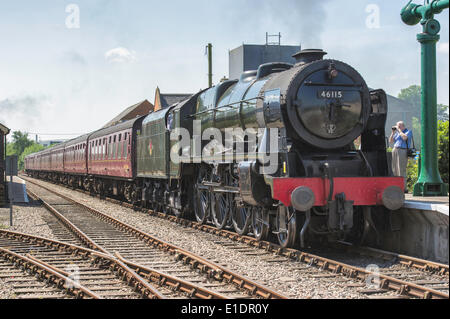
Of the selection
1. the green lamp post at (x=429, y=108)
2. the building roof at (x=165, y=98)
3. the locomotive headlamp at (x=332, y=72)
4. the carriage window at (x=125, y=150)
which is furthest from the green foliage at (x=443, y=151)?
the building roof at (x=165, y=98)

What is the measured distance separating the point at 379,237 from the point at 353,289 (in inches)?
107

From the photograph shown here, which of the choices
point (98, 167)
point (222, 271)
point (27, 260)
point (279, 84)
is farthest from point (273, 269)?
point (98, 167)

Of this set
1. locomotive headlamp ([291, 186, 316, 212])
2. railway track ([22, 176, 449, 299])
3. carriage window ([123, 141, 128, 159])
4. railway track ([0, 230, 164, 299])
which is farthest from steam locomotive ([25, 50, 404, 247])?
carriage window ([123, 141, 128, 159])

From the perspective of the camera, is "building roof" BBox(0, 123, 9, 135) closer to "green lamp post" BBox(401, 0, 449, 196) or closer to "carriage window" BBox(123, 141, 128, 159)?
"carriage window" BBox(123, 141, 128, 159)

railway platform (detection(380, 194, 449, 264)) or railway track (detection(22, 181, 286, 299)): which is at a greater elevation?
railway platform (detection(380, 194, 449, 264))

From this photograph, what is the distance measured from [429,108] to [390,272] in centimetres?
394

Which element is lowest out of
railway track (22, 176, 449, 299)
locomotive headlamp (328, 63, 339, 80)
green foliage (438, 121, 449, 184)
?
railway track (22, 176, 449, 299)

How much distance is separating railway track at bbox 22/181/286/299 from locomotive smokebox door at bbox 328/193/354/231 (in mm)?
2058

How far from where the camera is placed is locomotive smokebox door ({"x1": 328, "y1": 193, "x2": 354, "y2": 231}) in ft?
27.8

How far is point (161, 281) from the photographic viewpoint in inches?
287

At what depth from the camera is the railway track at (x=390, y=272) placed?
639 cm

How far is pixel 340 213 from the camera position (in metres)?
8.45

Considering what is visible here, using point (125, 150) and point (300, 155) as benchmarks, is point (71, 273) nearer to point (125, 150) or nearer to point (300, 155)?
point (300, 155)
